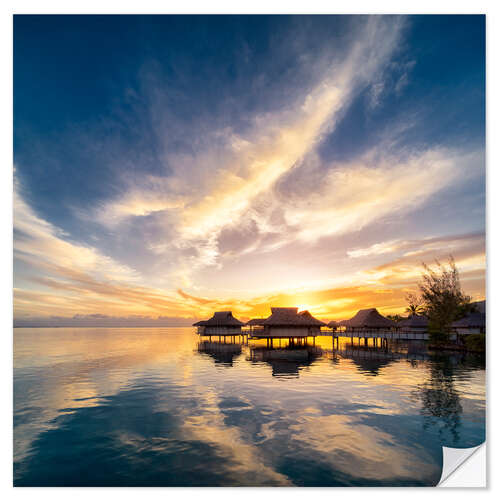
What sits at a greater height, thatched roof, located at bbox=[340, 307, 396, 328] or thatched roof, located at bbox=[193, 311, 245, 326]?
thatched roof, located at bbox=[340, 307, 396, 328]

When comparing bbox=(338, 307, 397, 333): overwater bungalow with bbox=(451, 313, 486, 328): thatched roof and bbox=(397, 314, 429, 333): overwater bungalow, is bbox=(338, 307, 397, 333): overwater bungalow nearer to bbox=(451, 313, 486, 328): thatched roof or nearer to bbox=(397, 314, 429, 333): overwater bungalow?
bbox=(451, 313, 486, 328): thatched roof

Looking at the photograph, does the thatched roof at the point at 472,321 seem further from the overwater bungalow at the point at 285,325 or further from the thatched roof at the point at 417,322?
the overwater bungalow at the point at 285,325

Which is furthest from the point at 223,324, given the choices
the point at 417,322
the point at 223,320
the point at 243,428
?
the point at 243,428

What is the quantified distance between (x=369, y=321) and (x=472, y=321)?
10433 mm

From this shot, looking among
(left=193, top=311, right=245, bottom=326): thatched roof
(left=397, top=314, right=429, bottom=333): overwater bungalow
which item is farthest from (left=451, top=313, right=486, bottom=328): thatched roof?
(left=193, top=311, right=245, bottom=326): thatched roof

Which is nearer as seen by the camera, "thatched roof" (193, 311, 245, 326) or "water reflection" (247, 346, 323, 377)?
"water reflection" (247, 346, 323, 377)

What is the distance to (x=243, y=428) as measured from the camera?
9133 mm

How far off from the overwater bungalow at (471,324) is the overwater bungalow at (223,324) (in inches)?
1055

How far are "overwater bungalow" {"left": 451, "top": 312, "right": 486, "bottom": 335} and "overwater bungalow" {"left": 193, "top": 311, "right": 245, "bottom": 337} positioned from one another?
1055 inches

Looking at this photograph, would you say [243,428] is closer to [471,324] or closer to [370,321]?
[370,321]

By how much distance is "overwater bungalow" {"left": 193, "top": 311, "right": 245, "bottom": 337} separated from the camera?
4047 cm

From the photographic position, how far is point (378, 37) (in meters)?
8.06

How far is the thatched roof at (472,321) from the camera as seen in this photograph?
29.8 meters
